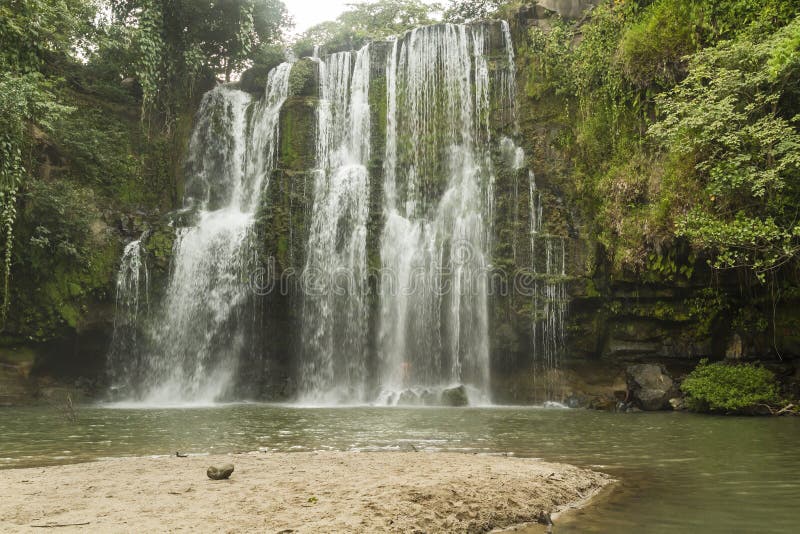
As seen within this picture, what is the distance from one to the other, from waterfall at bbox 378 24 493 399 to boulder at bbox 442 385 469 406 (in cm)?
135

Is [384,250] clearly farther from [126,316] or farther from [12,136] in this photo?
[12,136]

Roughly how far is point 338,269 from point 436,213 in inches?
150

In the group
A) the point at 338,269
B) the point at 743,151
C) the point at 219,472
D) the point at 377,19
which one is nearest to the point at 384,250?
the point at 338,269

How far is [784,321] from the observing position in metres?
14.1

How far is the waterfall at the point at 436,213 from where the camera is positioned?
58.7 ft

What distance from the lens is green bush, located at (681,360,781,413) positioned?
488 inches

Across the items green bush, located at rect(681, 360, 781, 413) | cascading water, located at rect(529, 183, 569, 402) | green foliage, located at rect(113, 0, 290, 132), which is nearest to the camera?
green bush, located at rect(681, 360, 781, 413)

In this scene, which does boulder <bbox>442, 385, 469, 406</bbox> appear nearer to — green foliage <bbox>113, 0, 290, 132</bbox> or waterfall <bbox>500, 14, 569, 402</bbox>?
waterfall <bbox>500, 14, 569, 402</bbox>

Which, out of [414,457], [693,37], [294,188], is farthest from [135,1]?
[414,457]

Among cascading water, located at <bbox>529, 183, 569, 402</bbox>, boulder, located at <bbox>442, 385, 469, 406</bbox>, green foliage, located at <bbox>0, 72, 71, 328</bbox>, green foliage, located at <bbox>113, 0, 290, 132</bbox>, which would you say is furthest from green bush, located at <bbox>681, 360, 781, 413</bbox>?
green foliage, located at <bbox>113, 0, 290, 132</bbox>

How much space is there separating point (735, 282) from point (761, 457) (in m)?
8.92

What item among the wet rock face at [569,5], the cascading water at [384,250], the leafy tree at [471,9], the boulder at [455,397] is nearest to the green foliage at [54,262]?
the cascading water at [384,250]

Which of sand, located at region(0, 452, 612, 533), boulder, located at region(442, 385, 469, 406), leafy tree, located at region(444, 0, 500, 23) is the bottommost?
boulder, located at region(442, 385, 469, 406)

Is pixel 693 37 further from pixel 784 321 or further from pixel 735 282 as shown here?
pixel 784 321
